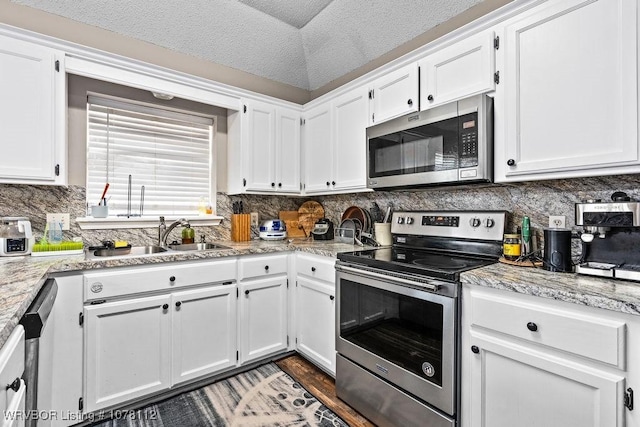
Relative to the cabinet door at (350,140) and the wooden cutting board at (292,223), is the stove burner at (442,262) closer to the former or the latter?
the cabinet door at (350,140)

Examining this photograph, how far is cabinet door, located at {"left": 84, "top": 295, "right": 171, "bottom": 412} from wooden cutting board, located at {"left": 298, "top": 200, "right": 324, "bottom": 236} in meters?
1.61

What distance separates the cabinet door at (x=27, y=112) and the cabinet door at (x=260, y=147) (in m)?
1.29

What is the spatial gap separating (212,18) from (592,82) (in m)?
2.51

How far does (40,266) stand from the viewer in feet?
5.18

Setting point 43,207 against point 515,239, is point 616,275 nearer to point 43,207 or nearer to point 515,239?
point 515,239

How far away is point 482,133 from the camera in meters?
1.67

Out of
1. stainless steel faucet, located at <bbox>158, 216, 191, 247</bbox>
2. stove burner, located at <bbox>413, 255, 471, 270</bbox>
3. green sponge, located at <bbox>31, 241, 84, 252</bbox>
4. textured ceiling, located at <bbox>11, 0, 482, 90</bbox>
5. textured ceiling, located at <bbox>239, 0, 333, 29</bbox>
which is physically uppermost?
textured ceiling, located at <bbox>239, 0, 333, 29</bbox>

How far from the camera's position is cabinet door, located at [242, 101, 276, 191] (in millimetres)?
2742

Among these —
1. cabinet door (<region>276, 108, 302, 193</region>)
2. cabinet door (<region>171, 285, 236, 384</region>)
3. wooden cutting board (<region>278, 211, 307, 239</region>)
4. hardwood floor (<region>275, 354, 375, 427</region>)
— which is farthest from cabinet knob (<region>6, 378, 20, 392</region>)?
wooden cutting board (<region>278, 211, 307, 239</region>)

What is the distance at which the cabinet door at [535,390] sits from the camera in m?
1.05

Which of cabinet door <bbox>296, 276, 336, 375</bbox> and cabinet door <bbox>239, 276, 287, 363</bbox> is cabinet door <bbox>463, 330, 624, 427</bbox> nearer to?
cabinet door <bbox>296, 276, 336, 375</bbox>

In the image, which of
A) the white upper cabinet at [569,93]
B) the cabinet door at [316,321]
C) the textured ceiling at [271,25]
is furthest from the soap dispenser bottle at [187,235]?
the white upper cabinet at [569,93]

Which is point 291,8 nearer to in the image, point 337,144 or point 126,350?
point 337,144

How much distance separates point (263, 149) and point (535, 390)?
8.01ft
